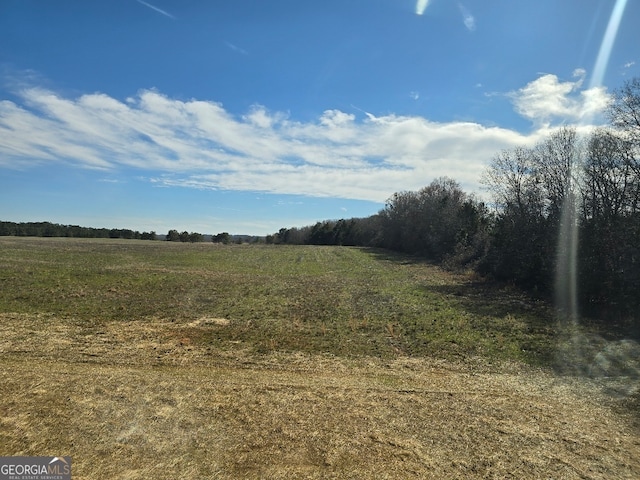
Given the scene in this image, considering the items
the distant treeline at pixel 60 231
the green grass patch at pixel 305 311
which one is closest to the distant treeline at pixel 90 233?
the distant treeline at pixel 60 231

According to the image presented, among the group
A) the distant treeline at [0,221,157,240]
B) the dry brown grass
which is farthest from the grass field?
the distant treeline at [0,221,157,240]

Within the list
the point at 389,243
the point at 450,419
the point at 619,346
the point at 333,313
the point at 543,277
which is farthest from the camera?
the point at 389,243

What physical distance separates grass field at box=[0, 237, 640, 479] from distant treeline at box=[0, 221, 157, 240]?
86026 millimetres

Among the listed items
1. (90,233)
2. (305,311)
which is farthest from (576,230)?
(90,233)

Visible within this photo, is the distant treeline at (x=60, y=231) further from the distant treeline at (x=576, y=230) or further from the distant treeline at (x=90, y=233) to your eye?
the distant treeline at (x=576, y=230)

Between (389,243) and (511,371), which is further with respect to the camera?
(389,243)

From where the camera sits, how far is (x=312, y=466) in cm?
434

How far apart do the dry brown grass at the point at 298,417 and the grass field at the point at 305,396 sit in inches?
1.0

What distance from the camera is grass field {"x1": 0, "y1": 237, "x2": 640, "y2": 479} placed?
176 inches

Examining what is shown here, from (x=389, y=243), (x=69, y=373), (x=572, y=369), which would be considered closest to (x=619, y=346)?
(x=572, y=369)

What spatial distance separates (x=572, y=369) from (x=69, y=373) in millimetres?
9785

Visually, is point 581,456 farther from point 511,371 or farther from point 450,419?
point 511,371

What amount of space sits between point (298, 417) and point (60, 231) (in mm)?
100880

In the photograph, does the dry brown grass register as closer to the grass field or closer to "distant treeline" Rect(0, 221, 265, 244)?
the grass field
